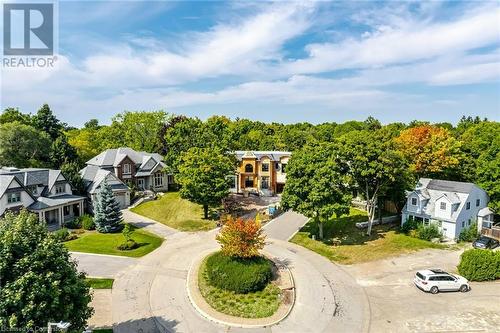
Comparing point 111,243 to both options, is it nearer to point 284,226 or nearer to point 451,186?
point 284,226

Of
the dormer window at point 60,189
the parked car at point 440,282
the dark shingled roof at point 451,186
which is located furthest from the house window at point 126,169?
the parked car at point 440,282

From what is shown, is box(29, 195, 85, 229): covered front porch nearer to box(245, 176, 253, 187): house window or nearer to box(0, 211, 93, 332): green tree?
box(245, 176, 253, 187): house window

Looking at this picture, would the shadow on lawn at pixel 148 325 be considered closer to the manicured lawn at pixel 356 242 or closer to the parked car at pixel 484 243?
the manicured lawn at pixel 356 242

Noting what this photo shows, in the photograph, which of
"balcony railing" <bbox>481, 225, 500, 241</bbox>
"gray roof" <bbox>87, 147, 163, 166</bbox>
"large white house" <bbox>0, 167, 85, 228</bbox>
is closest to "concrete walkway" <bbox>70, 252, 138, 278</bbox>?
"large white house" <bbox>0, 167, 85, 228</bbox>

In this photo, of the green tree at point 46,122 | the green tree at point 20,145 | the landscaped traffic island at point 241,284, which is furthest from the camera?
the green tree at point 46,122

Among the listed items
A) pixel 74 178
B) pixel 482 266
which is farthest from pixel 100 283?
pixel 482 266

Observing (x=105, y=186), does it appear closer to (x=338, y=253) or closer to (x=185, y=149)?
(x=185, y=149)
